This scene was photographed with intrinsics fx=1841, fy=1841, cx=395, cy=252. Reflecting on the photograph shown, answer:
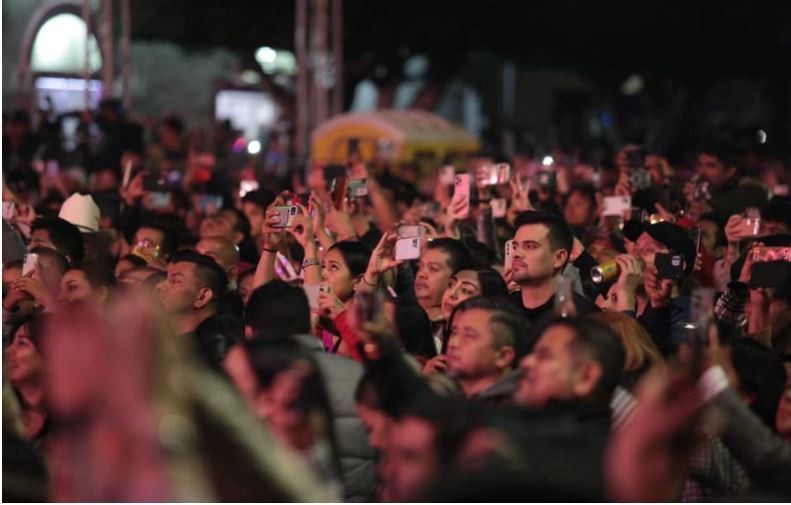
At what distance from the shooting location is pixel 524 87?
52156 mm

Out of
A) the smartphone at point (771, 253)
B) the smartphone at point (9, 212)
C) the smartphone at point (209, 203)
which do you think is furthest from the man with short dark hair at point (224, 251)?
the smartphone at point (209, 203)

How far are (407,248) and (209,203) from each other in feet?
19.6

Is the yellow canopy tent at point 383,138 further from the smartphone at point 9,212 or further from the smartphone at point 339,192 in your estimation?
the smartphone at point 339,192

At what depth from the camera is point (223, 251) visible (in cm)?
1021

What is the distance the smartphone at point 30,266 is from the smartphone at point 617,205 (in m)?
3.92

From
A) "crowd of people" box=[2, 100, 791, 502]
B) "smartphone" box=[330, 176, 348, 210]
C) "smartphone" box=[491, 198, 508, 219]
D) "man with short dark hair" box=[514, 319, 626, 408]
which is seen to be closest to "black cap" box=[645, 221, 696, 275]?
"crowd of people" box=[2, 100, 791, 502]

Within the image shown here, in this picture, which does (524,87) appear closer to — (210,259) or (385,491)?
(210,259)

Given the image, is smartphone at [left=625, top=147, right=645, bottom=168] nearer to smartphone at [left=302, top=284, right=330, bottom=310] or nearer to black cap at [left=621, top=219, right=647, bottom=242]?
black cap at [left=621, top=219, right=647, bottom=242]

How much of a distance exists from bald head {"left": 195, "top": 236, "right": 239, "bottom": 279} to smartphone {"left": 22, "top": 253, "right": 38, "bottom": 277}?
1248mm

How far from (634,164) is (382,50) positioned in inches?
902

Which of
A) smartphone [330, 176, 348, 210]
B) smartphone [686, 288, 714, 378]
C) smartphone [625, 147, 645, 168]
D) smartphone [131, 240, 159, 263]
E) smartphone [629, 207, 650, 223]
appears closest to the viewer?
smartphone [686, 288, 714, 378]

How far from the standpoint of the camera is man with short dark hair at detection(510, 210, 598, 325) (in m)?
8.58

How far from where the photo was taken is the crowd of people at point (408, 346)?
4.45 m

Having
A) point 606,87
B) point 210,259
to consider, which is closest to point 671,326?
point 210,259
